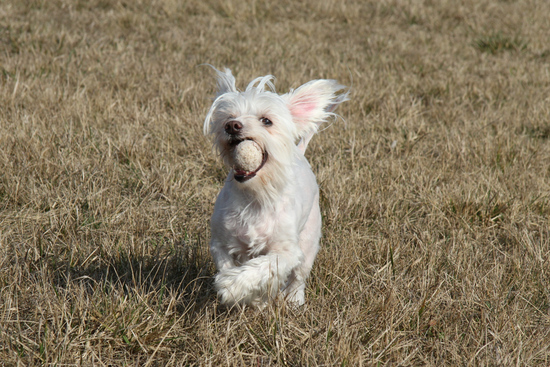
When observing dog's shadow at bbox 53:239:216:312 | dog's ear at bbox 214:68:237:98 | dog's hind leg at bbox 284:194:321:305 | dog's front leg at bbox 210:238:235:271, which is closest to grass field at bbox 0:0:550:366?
dog's shadow at bbox 53:239:216:312

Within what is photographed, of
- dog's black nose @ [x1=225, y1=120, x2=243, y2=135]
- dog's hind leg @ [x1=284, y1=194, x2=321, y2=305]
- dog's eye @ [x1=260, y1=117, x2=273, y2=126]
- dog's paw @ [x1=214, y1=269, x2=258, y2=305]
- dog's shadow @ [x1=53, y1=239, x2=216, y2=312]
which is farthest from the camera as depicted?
dog's hind leg @ [x1=284, y1=194, x2=321, y2=305]

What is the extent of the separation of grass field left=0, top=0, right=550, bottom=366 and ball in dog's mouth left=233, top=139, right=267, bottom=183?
0.61 meters

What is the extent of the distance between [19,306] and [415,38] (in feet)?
25.0

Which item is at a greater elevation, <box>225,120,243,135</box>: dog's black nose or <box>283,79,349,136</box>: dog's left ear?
<box>225,120,243,135</box>: dog's black nose

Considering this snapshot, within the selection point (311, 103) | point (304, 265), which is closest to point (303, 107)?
point (311, 103)

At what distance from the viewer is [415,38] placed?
8.71 meters

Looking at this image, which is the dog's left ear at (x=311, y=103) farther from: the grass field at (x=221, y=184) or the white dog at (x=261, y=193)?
the grass field at (x=221, y=184)

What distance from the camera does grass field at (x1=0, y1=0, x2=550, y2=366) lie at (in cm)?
236

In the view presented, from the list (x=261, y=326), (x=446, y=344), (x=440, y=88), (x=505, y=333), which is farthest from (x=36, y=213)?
(x=440, y=88)

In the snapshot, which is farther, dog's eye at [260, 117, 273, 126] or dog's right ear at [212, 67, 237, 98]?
dog's right ear at [212, 67, 237, 98]

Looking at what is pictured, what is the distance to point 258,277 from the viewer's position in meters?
2.30

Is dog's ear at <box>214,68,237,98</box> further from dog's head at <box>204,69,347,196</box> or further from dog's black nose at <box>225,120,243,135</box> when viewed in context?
dog's black nose at <box>225,120,243,135</box>

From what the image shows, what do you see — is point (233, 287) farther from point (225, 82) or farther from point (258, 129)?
point (225, 82)

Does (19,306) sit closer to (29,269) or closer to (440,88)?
(29,269)
